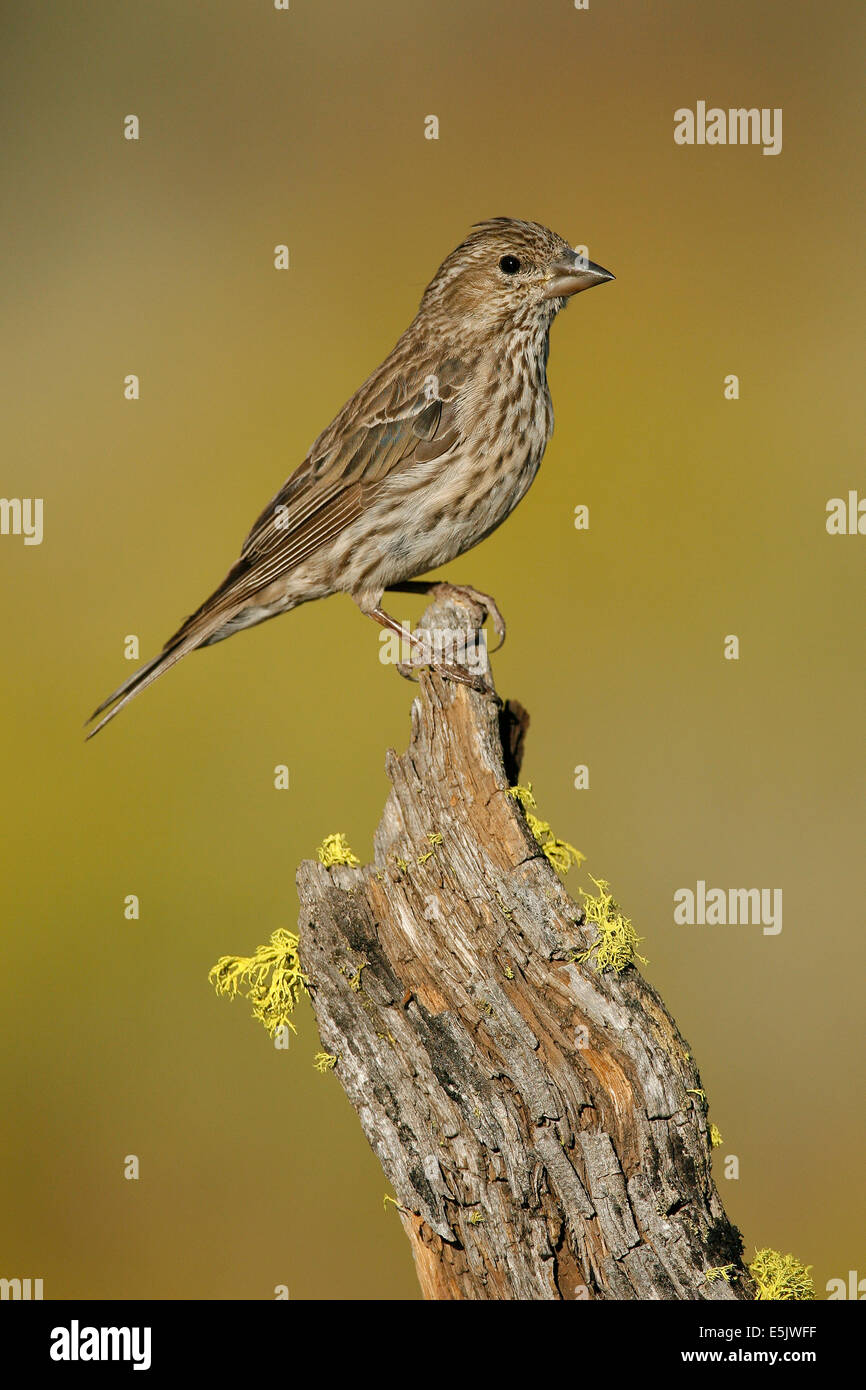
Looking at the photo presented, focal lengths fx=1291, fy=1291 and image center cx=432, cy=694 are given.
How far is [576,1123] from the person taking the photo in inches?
148

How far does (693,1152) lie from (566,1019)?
0.52m

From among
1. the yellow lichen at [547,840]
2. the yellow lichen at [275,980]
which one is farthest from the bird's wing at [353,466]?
the yellow lichen at [275,980]

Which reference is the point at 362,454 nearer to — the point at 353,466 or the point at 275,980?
the point at 353,466

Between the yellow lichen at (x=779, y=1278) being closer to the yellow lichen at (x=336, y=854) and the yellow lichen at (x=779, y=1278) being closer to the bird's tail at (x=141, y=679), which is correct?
the yellow lichen at (x=336, y=854)

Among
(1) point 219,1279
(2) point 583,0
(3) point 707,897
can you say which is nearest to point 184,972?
(1) point 219,1279

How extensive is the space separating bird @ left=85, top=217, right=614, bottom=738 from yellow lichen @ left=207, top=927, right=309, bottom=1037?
1.64 meters

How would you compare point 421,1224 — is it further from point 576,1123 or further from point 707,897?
point 707,897

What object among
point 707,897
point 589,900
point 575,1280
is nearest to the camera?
point 575,1280

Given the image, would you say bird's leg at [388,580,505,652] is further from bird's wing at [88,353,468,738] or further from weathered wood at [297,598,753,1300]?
weathered wood at [297,598,753,1300]

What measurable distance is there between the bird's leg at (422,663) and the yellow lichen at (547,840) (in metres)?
0.41

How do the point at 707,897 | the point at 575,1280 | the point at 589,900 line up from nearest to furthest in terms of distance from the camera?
the point at 575,1280 → the point at 589,900 → the point at 707,897

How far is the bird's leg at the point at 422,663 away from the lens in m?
4.68

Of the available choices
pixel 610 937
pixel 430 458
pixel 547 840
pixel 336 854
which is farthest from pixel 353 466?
pixel 610 937

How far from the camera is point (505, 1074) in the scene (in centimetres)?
383
